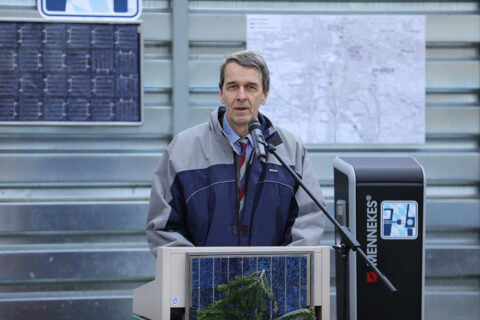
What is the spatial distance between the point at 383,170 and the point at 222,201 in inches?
44.9

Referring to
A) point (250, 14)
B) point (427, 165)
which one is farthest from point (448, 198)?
point (250, 14)

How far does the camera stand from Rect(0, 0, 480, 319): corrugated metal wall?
5.09 metres

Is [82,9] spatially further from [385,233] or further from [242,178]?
[385,233]

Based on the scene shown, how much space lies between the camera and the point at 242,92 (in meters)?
3.41

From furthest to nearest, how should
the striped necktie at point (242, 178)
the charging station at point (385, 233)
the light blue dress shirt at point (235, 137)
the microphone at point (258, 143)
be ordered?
the charging station at point (385, 233), the light blue dress shirt at point (235, 137), the striped necktie at point (242, 178), the microphone at point (258, 143)

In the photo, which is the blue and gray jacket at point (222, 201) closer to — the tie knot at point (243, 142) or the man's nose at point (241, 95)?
the tie knot at point (243, 142)

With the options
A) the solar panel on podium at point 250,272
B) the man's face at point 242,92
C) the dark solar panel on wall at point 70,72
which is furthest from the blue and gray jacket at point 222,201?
the dark solar panel on wall at point 70,72

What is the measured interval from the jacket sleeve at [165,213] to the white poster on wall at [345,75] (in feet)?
6.03

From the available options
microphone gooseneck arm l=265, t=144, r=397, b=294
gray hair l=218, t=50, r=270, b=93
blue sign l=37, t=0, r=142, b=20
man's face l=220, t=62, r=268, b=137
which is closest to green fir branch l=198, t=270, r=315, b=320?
microphone gooseneck arm l=265, t=144, r=397, b=294

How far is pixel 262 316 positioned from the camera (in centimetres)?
255

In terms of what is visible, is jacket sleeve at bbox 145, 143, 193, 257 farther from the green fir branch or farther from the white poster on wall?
the white poster on wall

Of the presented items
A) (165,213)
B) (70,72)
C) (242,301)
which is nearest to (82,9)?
(70,72)

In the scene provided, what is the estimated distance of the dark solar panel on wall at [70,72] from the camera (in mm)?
5105

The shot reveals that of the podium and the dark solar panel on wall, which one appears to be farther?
the dark solar panel on wall
